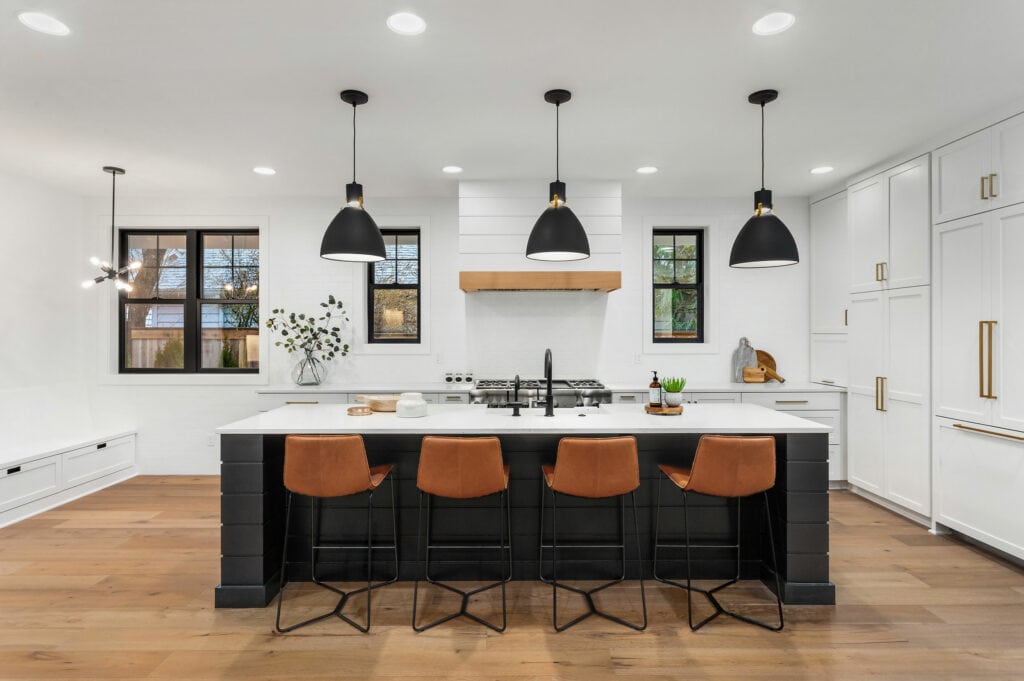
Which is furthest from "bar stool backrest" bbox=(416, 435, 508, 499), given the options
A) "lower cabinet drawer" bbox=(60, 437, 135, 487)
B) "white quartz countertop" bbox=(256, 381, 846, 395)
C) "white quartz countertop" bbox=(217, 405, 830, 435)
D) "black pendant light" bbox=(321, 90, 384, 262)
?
"lower cabinet drawer" bbox=(60, 437, 135, 487)

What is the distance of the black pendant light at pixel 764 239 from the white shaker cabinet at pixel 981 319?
1.37 meters

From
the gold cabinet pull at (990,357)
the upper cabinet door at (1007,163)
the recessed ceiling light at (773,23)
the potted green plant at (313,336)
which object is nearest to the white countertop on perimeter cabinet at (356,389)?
the potted green plant at (313,336)

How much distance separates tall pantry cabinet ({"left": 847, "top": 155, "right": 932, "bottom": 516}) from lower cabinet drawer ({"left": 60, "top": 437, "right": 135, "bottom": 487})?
6.68 m

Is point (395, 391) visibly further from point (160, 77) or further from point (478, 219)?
point (160, 77)

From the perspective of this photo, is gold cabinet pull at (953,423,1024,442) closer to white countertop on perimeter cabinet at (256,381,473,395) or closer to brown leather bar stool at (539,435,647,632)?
brown leather bar stool at (539,435,647,632)

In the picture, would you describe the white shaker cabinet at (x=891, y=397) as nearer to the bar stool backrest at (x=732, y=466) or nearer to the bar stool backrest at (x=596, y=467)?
A: the bar stool backrest at (x=732, y=466)

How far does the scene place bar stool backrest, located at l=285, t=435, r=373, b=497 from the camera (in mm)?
2514

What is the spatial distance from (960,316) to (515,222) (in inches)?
129

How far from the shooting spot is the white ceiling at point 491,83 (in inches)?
92.6

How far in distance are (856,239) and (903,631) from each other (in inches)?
128

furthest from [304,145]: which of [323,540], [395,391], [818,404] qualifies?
[818,404]

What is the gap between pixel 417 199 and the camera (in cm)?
538

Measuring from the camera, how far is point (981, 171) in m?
3.40

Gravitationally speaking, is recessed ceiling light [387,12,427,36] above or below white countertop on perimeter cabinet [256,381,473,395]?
above
